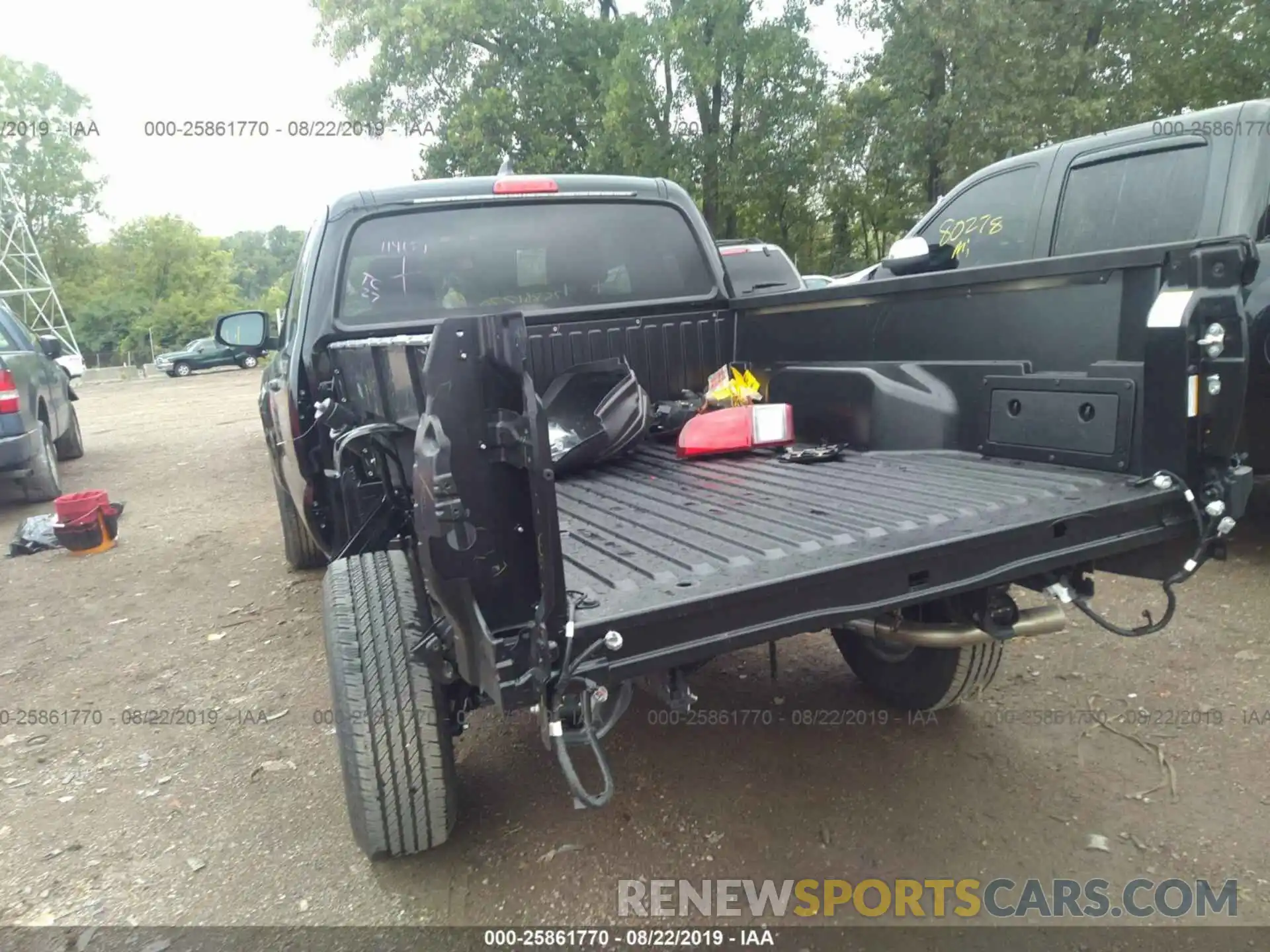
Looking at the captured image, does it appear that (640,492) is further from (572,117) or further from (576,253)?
(572,117)

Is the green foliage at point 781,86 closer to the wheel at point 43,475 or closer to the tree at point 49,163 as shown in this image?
the wheel at point 43,475

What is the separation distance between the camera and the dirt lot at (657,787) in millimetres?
2400

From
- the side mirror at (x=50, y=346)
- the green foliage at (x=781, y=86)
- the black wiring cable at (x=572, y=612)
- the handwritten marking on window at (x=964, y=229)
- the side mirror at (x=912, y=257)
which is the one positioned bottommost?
the black wiring cable at (x=572, y=612)

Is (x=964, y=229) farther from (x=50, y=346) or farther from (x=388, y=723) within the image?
(x=50, y=346)

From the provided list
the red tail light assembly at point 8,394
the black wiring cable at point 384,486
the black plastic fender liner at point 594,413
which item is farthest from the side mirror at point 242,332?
the red tail light assembly at point 8,394

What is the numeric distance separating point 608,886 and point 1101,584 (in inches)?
127

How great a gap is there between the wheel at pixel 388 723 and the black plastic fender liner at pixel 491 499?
0.51m

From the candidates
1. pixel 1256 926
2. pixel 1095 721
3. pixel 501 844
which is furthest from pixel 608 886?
pixel 1095 721

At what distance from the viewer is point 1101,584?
175 inches

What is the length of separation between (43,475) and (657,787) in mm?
7178

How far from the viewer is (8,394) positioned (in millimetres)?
6816

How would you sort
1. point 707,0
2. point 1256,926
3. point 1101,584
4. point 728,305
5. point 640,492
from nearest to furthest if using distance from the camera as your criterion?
point 1256,926 < point 640,492 < point 728,305 < point 1101,584 < point 707,0

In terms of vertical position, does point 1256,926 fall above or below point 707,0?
below

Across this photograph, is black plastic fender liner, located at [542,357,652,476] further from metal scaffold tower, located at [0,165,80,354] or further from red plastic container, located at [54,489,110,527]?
metal scaffold tower, located at [0,165,80,354]
